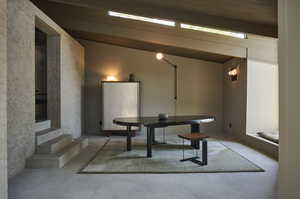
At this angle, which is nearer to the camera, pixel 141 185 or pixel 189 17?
pixel 141 185

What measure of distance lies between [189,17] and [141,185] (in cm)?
267

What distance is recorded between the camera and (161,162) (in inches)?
134

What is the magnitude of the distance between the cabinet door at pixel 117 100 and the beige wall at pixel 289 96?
4.61 meters

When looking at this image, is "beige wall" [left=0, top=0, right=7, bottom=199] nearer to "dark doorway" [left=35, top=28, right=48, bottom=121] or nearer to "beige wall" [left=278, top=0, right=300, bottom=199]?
"beige wall" [left=278, top=0, right=300, bottom=199]

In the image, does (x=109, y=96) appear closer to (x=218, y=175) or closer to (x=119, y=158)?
(x=119, y=158)

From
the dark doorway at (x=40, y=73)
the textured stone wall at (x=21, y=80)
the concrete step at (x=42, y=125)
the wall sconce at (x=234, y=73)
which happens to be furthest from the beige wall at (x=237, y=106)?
the dark doorway at (x=40, y=73)

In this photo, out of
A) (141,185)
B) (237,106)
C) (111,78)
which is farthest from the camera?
(111,78)

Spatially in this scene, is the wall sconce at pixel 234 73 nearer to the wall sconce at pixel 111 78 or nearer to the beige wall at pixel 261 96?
the beige wall at pixel 261 96


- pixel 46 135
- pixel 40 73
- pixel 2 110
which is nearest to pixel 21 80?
pixel 46 135

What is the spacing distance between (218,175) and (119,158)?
1.65 metres

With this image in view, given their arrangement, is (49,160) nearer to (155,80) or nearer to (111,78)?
(111,78)

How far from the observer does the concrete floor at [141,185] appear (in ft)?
7.37

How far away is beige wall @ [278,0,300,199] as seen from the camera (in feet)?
4.16

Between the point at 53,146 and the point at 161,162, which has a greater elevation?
the point at 53,146
